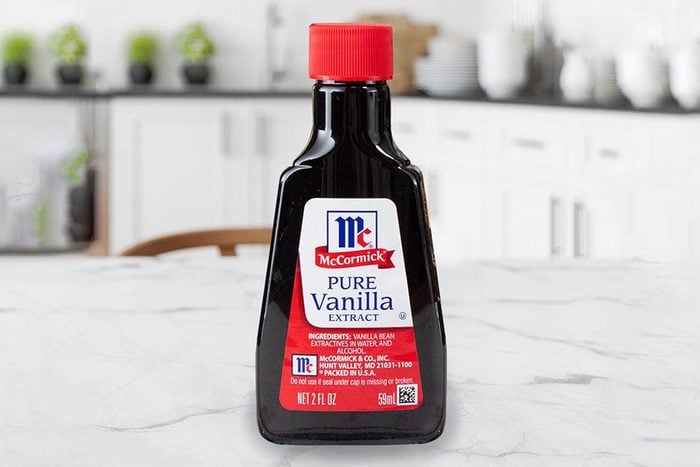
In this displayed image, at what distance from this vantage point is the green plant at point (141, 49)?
4434 mm

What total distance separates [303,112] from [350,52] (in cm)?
377

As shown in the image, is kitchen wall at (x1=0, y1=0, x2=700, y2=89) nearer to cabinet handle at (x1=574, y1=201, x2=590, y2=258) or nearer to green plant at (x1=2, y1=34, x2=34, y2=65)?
green plant at (x1=2, y1=34, x2=34, y2=65)

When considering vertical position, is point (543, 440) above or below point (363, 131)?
below

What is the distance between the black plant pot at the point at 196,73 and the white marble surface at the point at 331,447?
129 inches

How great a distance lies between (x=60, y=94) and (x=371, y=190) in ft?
12.8

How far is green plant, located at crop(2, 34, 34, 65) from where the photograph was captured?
441cm

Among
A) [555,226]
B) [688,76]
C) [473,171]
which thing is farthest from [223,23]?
[688,76]

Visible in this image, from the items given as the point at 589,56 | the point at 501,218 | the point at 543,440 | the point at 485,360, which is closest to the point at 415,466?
the point at 543,440

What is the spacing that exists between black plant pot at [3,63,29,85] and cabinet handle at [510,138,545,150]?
7.18 feet

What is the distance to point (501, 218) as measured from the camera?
3.36 metres

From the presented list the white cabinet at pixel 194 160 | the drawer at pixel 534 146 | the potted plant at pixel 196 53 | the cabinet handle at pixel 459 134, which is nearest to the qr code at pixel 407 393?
the drawer at pixel 534 146

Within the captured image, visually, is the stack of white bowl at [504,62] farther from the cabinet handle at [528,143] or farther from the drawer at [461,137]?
the cabinet handle at [528,143]

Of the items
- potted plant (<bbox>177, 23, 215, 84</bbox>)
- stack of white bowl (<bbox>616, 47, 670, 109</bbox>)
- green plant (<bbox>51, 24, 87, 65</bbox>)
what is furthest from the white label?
green plant (<bbox>51, 24, 87, 65</bbox>)

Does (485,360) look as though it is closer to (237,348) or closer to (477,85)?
(237,348)
